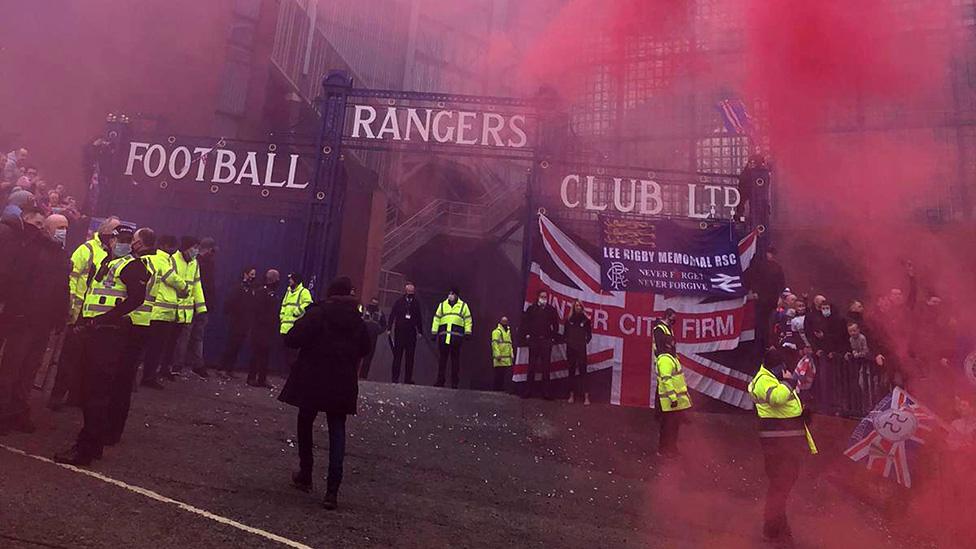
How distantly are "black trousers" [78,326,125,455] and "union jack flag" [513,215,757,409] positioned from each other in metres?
5.35

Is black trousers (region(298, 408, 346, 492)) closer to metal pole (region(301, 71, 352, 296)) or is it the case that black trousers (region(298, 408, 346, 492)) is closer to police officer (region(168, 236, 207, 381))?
police officer (region(168, 236, 207, 381))

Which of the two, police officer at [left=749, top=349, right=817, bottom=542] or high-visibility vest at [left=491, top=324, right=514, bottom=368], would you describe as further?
high-visibility vest at [left=491, top=324, right=514, bottom=368]

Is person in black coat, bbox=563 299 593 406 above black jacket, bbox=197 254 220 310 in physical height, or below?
below

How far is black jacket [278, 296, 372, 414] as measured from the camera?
13.5ft

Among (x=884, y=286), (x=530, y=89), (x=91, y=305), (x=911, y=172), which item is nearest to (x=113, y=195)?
(x=91, y=305)

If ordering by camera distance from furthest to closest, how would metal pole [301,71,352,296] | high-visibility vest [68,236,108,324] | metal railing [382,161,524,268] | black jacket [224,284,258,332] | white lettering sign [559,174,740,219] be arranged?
metal railing [382,161,524,268]
white lettering sign [559,174,740,219]
metal pole [301,71,352,296]
black jacket [224,284,258,332]
high-visibility vest [68,236,108,324]

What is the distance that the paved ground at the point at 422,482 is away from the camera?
3.42 m

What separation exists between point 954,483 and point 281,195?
981cm

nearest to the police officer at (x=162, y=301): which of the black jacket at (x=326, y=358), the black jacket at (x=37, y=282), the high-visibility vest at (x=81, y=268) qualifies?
the high-visibility vest at (x=81, y=268)

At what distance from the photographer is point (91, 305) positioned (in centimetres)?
418

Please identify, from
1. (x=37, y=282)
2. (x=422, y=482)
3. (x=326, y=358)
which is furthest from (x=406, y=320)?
(x=37, y=282)

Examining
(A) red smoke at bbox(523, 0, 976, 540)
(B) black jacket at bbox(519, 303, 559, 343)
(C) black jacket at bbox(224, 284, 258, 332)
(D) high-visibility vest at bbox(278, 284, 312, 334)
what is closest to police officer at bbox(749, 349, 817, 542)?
(A) red smoke at bbox(523, 0, 976, 540)

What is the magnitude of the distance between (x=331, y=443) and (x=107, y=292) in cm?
195

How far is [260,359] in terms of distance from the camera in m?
7.73
